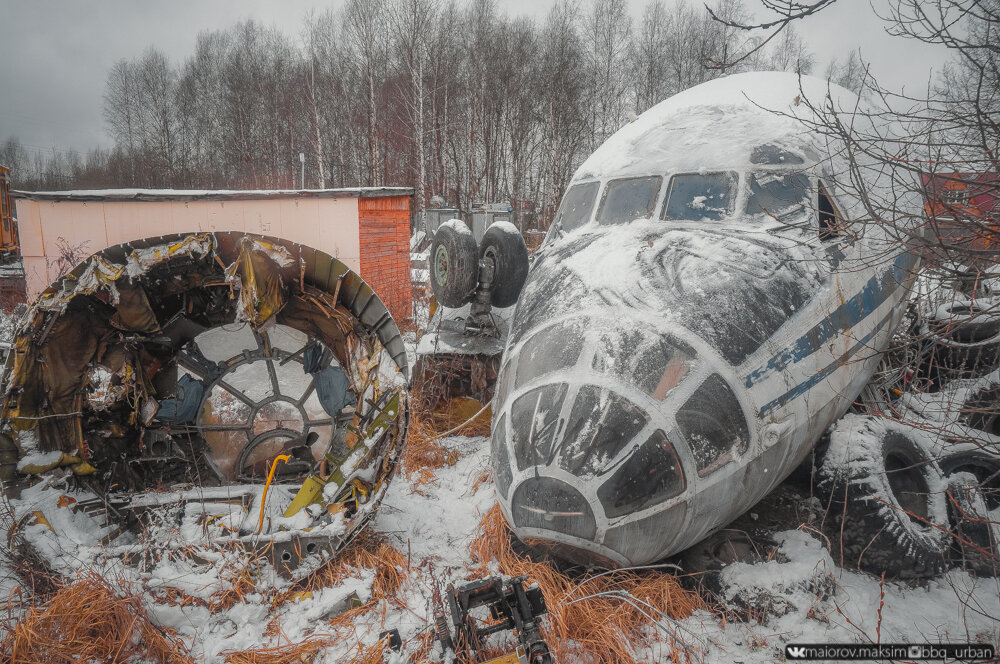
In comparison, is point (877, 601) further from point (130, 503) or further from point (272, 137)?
point (272, 137)

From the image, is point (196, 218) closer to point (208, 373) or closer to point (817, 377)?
point (208, 373)

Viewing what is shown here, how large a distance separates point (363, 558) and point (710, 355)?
2659mm

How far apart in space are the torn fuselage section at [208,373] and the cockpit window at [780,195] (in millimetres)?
2679

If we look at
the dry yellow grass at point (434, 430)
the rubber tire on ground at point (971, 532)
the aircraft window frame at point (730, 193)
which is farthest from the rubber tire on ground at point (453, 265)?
the rubber tire on ground at point (971, 532)

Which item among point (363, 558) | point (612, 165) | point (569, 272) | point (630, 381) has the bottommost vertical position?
point (363, 558)

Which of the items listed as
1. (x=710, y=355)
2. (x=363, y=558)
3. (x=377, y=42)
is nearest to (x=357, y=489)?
(x=363, y=558)

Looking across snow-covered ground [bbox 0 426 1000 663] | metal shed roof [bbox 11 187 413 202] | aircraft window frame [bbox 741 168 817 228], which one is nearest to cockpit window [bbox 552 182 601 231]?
aircraft window frame [bbox 741 168 817 228]

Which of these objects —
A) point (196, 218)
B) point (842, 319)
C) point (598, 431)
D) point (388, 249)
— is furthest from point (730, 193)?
point (388, 249)

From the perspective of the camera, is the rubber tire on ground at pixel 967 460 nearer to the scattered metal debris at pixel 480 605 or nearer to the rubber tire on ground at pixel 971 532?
the rubber tire on ground at pixel 971 532

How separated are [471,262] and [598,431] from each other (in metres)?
2.97

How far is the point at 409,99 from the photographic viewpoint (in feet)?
85.6

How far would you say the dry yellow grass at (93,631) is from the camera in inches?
102

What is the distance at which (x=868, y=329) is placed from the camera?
11.5 ft

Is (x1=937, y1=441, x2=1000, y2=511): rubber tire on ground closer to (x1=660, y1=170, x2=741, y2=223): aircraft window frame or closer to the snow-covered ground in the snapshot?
the snow-covered ground
